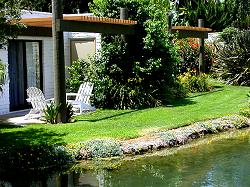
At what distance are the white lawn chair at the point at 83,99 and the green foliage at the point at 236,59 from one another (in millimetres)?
8652

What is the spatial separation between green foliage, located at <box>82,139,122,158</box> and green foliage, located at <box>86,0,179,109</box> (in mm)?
5600

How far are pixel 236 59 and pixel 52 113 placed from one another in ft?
37.9

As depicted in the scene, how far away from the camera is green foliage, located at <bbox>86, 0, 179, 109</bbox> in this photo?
16.7 metres

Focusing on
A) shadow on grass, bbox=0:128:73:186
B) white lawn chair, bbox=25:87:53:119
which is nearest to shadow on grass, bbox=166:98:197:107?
white lawn chair, bbox=25:87:53:119

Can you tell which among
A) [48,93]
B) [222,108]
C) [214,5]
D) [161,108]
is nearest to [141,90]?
[161,108]

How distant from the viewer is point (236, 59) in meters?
22.4

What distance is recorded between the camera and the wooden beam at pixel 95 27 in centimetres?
1353

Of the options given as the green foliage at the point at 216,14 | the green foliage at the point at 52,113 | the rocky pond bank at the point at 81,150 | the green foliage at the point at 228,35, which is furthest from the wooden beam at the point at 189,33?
the green foliage at the point at 216,14

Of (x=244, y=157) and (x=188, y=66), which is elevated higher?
(x=188, y=66)

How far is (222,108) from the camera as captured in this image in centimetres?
1636

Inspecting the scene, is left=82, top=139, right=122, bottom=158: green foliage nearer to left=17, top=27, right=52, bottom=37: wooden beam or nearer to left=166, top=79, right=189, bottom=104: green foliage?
left=17, top=27, right=52, bottom=37: wooden beam

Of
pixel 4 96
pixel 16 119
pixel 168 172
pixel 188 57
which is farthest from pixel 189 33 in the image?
pixel 168 172

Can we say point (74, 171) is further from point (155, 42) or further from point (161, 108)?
point (155, 42)

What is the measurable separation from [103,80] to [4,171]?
24.6ft
